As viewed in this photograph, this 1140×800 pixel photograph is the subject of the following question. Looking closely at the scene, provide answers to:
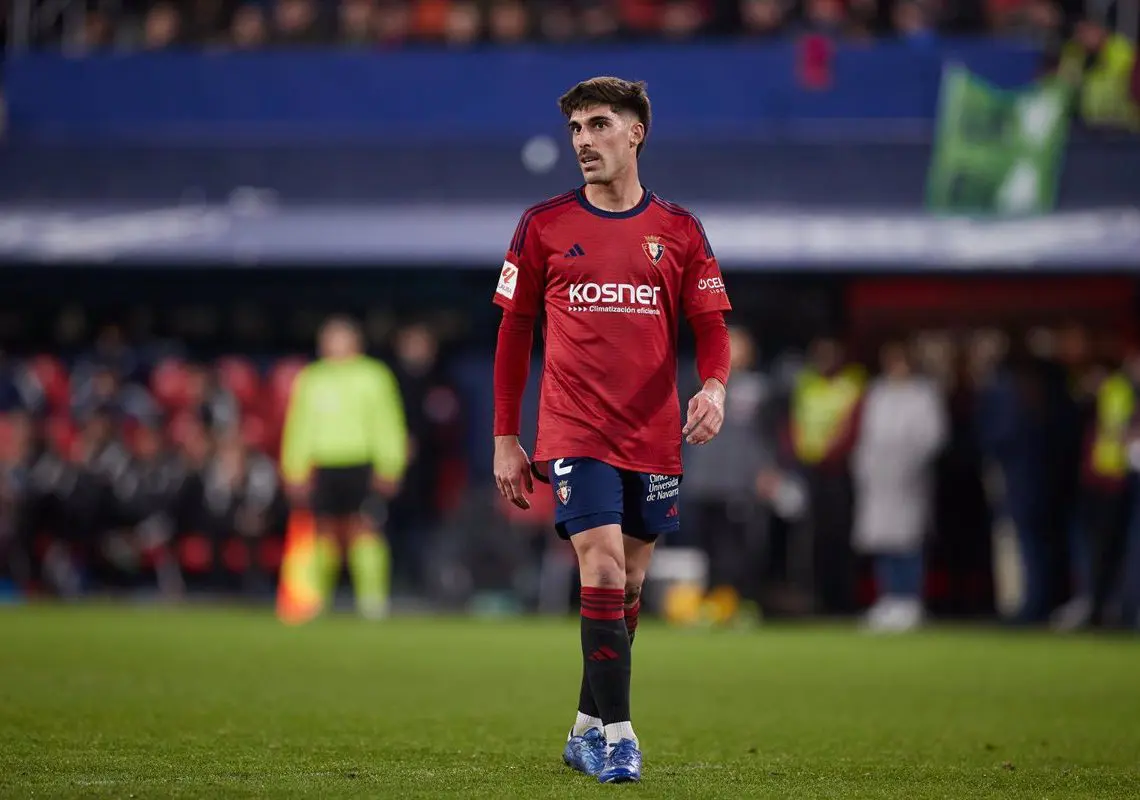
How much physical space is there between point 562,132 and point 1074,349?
5202mm

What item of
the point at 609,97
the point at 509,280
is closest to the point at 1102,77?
the point at 609,97

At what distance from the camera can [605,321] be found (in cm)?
636

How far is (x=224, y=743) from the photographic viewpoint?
6.96 metres

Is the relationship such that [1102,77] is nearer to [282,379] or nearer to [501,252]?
[501,252]

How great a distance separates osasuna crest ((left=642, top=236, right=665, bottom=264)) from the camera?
6406 millimetres

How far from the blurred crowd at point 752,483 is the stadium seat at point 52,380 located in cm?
3

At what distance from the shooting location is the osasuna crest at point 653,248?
641 cm

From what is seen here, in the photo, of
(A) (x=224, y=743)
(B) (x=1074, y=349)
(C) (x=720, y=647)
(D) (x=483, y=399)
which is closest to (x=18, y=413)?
(D) (x=483, y=399)

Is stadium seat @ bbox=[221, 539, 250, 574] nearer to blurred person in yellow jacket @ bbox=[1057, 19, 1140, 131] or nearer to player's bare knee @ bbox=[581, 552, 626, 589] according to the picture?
blurred person in yellow jacket @ bbox=[1057, 19, 1140, 131]

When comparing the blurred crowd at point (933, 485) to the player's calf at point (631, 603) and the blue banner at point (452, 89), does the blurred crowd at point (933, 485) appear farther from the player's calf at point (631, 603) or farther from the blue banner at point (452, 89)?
the player's calf at point (631, 603)

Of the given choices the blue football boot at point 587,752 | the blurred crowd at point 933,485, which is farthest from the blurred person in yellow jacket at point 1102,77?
the blue football boot at point 587,752

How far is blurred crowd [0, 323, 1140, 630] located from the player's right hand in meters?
8.91

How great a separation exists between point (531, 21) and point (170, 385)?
514cm

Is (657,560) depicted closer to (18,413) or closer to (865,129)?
(865,129)
